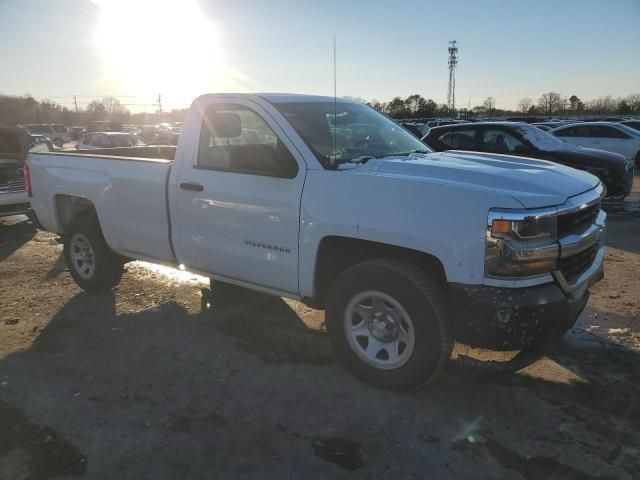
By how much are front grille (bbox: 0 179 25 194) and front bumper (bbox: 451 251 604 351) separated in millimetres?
8546

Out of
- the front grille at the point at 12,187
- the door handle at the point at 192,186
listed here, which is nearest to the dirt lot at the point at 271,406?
the door handle at the point at 192,186

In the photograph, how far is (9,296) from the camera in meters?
5.73

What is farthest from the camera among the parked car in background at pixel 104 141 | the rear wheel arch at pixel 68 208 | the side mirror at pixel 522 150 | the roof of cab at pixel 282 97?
the parked car in background at pixel 104 141

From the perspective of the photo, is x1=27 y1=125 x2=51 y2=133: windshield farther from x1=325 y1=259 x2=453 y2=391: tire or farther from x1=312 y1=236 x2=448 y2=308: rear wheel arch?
x1=325 y1=259 x2=453 y2=391: tire

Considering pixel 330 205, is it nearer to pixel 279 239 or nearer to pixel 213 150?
pixel 279 239

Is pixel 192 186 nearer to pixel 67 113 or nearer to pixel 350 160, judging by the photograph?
pixel 350 160

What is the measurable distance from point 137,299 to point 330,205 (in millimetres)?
3054

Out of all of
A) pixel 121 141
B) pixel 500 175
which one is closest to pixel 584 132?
pixel 121 141

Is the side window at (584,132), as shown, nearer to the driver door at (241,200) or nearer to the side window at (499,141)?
the side window at (499,141)

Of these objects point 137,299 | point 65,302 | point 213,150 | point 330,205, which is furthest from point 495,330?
point 65,302

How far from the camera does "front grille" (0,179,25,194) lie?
354 inches

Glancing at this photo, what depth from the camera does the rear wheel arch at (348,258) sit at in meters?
3.31

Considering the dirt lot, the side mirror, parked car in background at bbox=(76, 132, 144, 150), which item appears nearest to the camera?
the dirt lot

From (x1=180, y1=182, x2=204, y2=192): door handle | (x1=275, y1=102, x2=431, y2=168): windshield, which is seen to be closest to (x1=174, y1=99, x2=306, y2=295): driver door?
(x1=180, y1=182, x2=204, y2=192): door handle
